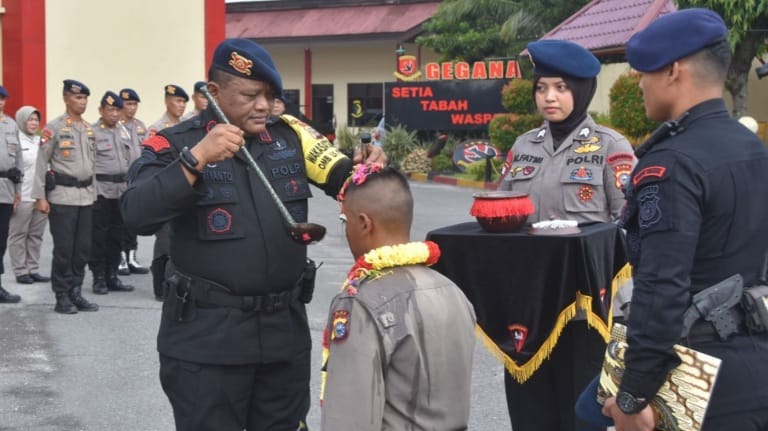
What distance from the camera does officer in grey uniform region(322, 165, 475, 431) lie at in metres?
2.84

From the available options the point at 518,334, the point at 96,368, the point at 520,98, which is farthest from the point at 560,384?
the point at 520,98

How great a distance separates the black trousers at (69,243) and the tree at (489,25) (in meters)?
19.0

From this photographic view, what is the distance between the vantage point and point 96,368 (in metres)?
7.27

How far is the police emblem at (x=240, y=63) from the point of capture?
374 centimetres

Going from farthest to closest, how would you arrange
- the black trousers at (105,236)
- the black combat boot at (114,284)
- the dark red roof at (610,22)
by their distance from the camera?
the dark red roof at (610,22) < the black combat boot at (114,284) < the black trousers at (105,236)

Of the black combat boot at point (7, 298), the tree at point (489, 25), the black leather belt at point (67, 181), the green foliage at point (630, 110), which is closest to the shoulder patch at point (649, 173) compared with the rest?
the black leather belt at point (67, 181)

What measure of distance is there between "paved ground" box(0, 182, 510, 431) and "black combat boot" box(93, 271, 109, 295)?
4.4 inches

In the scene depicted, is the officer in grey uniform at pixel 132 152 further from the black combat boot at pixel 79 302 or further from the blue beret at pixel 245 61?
the blue beret at pixel 245 61

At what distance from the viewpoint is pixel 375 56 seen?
35594mm

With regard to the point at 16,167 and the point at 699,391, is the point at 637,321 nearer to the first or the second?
the point at 699,391

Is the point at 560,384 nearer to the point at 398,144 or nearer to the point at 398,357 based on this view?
the point at 398,357

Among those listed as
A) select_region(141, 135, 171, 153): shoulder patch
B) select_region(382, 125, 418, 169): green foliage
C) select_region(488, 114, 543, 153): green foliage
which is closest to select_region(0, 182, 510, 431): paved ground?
select_region(141, 135, 171, 153): shoulder patch

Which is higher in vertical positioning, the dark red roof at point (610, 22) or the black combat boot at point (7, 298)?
the dark red roof at point (610, 22)

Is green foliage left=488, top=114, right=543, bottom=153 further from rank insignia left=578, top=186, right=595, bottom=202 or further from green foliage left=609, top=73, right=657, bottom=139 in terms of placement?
rank insignia left=578, top=186, right=595, bottom=202
